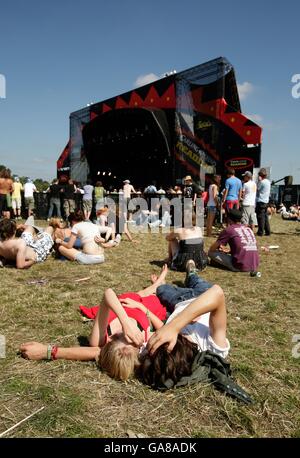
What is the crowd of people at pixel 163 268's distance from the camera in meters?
2.33

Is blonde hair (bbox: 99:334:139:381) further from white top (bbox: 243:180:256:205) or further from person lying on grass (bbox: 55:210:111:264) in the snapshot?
white top (bbox: 243:180:256:205)

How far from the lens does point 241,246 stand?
5.72 metres

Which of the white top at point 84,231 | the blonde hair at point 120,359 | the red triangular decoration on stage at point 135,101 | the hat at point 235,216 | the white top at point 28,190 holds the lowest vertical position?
the blonde hair at point 120,359

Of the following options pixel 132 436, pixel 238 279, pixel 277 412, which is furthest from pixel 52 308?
pixel 238 279

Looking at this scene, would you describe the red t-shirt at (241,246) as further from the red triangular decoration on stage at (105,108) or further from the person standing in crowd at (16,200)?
the red triangular decoration on stage at (105,108)

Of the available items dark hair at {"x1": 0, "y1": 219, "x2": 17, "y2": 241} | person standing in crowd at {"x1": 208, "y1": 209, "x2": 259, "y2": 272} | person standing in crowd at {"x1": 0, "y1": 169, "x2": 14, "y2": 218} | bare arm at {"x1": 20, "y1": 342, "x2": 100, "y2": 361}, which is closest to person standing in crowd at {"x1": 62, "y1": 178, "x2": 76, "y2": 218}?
person standing in crowd at {"x1": 0, "y1": 169, "x2": 14, "y2": 218}

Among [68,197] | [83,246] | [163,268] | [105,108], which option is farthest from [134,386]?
[105,108]

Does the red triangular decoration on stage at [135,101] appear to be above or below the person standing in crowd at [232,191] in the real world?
above

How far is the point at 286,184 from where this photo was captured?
2088 cm

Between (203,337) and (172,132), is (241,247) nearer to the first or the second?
(203,337)

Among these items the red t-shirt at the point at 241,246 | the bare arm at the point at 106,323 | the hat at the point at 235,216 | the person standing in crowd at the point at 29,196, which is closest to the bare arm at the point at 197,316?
the bare arm at the point at 106,323

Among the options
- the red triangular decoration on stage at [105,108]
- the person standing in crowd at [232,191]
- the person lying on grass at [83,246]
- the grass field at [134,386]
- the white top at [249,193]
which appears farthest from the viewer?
the red triangular decoration on stage at [105,108]
